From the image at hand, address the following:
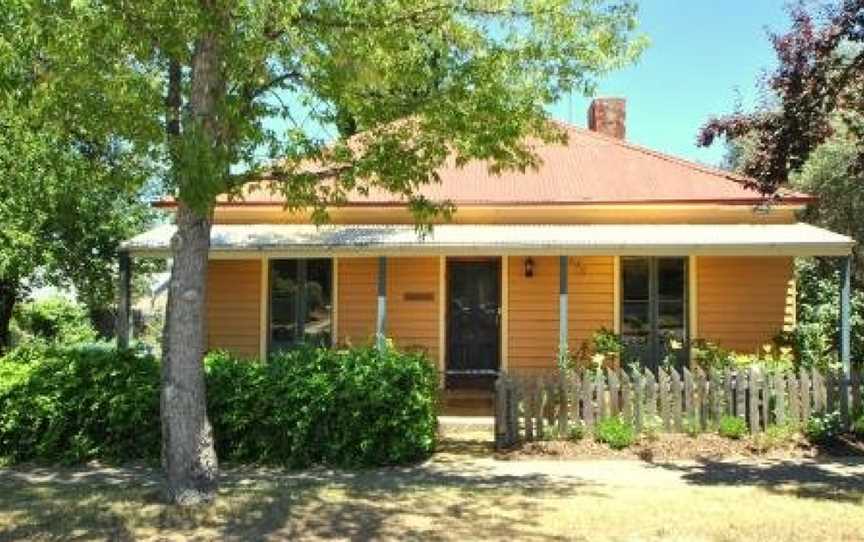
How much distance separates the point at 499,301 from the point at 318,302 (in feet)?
10.4

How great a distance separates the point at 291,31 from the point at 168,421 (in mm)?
3661

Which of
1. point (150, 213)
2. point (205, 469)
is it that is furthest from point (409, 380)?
point (150, 213)

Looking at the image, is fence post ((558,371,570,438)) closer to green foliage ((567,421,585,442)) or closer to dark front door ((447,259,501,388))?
green foliage ((567,421,585,442))

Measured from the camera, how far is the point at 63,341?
2958cm

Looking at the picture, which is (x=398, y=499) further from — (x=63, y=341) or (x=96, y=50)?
(x=63, y=341)

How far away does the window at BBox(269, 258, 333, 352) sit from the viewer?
17156 millimetres

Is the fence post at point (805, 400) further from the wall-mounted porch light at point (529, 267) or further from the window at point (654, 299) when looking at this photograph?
the wall-mounted porch light at point (529, 267)

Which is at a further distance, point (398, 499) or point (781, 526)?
point (398, 499)

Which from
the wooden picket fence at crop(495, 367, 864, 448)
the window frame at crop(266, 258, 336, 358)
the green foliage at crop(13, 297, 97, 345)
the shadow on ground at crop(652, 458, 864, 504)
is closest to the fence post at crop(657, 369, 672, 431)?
the wooden picket fence at crop(495, 367, 864, 448)

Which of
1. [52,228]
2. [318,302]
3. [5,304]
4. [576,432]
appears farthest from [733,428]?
[5,304]

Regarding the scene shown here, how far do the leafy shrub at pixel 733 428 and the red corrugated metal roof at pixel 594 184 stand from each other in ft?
17.3

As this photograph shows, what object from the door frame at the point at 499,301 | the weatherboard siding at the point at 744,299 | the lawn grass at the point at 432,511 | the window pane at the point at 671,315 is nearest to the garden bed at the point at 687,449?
the lawn grass at the point at 432,511

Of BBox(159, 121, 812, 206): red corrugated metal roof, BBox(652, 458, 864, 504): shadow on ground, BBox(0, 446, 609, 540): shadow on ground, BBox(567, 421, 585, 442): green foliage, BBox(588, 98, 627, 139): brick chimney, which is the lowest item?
BBox(0, 446, 609, 540): shadow on ground

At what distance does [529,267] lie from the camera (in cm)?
1680
